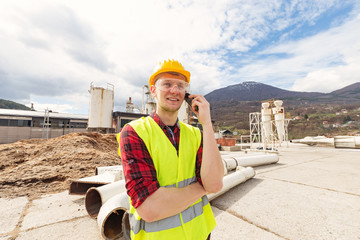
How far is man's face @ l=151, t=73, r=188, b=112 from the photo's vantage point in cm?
145

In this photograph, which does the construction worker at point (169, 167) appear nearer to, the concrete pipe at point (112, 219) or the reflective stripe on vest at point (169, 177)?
the reflective stripe on vest at point (169, 177)

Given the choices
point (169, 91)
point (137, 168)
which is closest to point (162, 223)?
point (137, 168)

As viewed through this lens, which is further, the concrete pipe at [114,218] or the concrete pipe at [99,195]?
the concrete pipe at [99,195]

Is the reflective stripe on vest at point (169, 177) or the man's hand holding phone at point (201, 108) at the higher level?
the man's hand holding phone at point (201, 108)

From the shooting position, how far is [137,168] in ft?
3.71

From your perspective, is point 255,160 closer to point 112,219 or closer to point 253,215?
point 253,215

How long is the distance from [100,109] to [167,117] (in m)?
26.7

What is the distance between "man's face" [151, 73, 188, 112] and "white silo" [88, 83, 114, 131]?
2643 centimetres

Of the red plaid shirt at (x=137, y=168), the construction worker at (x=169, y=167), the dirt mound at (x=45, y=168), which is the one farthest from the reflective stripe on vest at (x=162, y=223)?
the dirt mound at (x=45, y=168)

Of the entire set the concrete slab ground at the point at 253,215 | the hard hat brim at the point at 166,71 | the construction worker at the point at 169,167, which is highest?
the hard hat brim at the point at 166,71

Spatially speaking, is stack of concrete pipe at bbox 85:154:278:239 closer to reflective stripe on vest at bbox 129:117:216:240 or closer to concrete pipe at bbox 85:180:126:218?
concrete pipe at bbox 85:180:126:218

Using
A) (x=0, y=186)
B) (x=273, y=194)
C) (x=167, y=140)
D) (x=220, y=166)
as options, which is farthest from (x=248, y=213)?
(x=0, y=186)

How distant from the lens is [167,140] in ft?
4.43

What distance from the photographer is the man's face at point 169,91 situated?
4.77ft
